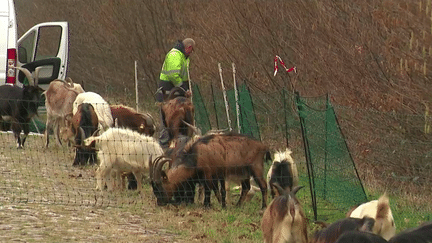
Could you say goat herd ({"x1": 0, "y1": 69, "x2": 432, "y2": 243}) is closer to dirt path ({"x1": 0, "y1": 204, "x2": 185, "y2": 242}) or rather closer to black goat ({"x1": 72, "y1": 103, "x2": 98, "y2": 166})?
black goat ({"x1": 72, "y1": 103, "x2": 98, "y2": 166})

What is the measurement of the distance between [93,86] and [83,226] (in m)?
23.2

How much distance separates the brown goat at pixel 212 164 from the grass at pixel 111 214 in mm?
270

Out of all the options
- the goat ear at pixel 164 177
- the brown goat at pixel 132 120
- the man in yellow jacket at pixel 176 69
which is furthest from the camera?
the brown goat at pixel 132 120

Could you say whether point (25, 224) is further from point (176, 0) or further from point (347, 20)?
point (176, 0)

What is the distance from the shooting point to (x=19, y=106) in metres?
19.3

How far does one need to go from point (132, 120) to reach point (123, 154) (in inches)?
118

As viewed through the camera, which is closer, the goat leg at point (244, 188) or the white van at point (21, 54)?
the goat leg at point (244, 188)

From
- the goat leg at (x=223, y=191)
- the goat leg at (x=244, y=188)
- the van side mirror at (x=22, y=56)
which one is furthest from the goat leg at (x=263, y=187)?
the van side mirror at (x=22, y=56)

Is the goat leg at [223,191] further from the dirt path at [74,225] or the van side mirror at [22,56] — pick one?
the van side mirror at [22,56]

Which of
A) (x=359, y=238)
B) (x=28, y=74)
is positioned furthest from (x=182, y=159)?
(x=28, y=74)

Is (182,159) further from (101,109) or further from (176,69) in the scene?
(101,109)

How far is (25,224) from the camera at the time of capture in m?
A: 12.0

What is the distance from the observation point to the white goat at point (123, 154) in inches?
583

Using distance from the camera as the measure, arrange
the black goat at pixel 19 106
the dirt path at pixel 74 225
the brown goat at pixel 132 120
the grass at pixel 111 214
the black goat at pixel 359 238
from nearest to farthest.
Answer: the black goat at pixel 359 238
the dirt path at pixel 74 225
the grass at pixel 111 214
the brown goat at pixel 132 120
the black goat at pixel 19 106
